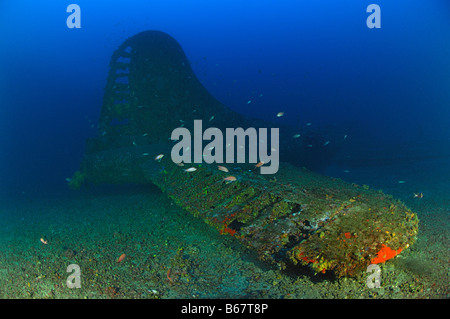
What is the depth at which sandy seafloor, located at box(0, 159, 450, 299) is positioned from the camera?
3.61 metres

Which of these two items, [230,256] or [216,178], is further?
[216,178]

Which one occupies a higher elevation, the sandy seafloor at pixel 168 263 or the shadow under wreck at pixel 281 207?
the shadow under wreck at pixel 281 207

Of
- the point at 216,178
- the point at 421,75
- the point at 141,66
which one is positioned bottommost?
the point at 216,178

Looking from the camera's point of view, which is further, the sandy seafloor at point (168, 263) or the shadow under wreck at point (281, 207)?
the sandy seafloor at point (168, 263)

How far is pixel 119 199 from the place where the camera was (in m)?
9.86

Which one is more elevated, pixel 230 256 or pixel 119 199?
pixel 230 256

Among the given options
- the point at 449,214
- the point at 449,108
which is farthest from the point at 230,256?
the point at 449,108

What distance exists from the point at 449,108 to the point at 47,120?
16497 centimetres

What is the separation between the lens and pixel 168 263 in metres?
4.67

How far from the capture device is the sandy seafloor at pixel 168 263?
11.9 ft

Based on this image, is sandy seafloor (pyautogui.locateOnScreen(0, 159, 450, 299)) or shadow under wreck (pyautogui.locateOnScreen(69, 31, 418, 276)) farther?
sandy seafloor (pyautogui.locateOnScreen(0, 159, 450, 299))

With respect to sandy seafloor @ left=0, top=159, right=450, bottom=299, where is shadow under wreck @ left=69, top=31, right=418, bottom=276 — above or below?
above
